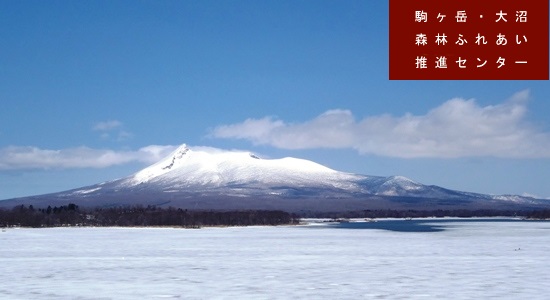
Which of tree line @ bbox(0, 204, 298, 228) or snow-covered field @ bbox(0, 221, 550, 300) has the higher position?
tree line @ bbox(0, 204, 298, 228)

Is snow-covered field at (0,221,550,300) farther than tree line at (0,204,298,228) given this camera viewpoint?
No

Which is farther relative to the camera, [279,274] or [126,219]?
[126,219]

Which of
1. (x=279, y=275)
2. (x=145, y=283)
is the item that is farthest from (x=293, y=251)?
(x=145, y=283)

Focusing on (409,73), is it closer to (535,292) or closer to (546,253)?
(546,253)

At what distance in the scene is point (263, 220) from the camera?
363ft

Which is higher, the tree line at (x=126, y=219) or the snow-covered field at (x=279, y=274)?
the tree line at (x=126, y=219)

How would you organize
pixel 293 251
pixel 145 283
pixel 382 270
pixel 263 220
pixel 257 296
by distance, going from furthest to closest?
pixel 263 220
pixel 293 251
pixel 382 270
pixel 145 283
pixel 257 296

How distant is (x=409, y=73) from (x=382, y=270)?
11826mm

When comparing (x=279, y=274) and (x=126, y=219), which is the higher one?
(x=126, y=219)

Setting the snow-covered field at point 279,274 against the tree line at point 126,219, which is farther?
the tree line at point 126,219

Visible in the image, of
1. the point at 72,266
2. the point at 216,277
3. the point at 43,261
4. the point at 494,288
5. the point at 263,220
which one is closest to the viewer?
the point at 494,288

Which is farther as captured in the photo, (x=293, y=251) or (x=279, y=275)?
(x=293, y=251)

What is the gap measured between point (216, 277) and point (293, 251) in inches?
520

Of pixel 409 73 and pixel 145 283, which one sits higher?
pixel 409 73
